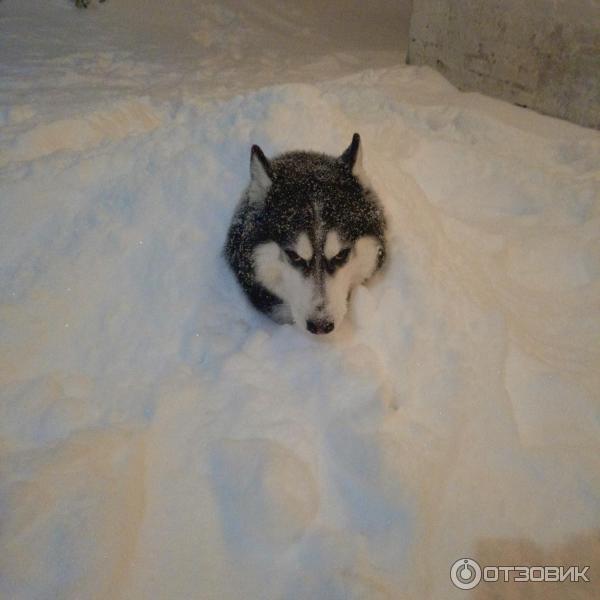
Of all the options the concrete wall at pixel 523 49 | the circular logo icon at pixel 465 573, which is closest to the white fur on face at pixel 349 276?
the circular logo icon at pixel 465 573

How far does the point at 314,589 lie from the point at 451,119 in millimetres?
4875

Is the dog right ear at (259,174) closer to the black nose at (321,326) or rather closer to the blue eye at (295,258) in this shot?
the blue eye at (295,258)

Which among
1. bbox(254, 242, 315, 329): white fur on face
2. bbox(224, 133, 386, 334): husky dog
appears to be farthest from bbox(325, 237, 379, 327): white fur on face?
bbox(254, 242, 315, 329): white fur on face

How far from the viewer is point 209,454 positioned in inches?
87.1

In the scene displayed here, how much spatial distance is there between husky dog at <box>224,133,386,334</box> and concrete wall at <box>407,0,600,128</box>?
3763 millimetres

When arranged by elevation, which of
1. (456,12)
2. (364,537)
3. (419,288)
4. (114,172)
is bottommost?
(364,537)

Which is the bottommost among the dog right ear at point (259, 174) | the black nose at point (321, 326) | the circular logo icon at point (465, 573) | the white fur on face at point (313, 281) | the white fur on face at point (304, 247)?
the circular logo icon at point (465, 573)

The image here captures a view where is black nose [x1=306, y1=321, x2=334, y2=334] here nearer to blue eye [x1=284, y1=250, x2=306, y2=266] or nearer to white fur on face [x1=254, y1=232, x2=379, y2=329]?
A: white fur on face [x1=254, y1=232, x2=379, y2=329]

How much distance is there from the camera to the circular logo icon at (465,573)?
6.20 feet

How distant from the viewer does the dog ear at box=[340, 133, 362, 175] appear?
2.82 metres

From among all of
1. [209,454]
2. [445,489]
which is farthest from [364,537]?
[209,454]

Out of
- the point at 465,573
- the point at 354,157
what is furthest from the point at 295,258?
the point at 465,573

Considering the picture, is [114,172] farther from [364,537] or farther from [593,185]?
[593,185]

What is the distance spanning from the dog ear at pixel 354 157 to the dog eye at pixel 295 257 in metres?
0.68
